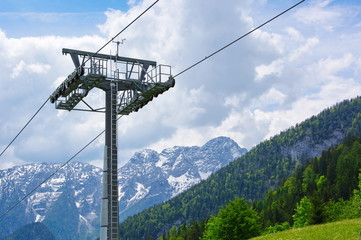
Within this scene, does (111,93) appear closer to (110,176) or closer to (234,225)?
(110,176)

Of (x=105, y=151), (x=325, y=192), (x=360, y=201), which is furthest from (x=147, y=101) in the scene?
(x=325, y=192)

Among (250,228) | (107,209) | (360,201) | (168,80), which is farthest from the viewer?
(360,201)

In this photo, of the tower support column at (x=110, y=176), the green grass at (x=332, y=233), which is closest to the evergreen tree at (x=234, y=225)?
the green grass at (x=332, y=233)

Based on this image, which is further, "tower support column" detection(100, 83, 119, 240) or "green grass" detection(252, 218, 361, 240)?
"green grass" detection(252, 218, 361, 240)

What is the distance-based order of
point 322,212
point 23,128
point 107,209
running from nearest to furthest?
point 107,209 < point 23,128 < point 322,212

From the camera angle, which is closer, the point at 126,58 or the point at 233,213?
the point at 126,58

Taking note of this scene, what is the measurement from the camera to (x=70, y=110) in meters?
51.0

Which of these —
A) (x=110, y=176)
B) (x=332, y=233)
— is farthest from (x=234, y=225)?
(x=110, y=176)

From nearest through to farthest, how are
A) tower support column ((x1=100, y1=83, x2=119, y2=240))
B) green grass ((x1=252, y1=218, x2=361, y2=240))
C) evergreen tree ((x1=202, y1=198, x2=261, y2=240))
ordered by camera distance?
tower support column ((x1=100, y1=83, x2=119, y2=240)) → green grass ((x1=252, y1=218, x2=361, y2=240)) → evergreen tree ((x1=202, y1=198, x2=261, y2=240))

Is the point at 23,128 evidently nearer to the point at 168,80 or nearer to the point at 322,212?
the point at 168,80

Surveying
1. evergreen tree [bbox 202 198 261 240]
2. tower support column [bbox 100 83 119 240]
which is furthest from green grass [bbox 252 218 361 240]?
evergreen tree [bbox 202 198 261 240]

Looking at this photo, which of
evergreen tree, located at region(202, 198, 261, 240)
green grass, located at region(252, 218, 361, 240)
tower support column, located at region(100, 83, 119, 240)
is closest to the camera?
tower support column, located at region(100, 83, 119, 240)

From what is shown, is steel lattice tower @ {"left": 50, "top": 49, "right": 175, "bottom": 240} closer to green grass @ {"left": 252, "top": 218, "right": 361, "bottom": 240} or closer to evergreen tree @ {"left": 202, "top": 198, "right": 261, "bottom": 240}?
green grass @ {"left": 252, "top": 218, "right": 361, "bottom": 240}

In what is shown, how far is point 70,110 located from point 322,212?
7174 cm
